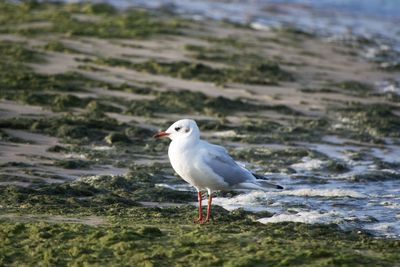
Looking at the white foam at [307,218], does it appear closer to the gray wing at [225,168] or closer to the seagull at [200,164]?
the seagull at [200,164]

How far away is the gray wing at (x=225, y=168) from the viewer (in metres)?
7.77

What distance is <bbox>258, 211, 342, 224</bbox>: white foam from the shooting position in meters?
8.03

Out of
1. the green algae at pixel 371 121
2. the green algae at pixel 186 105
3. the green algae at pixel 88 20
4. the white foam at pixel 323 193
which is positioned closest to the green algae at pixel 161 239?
the white foam at pixel 323 193

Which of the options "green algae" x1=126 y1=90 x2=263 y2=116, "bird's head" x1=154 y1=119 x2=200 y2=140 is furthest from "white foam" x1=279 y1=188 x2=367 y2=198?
"green algae" x1=126 y1=90 x2=263 y2=116

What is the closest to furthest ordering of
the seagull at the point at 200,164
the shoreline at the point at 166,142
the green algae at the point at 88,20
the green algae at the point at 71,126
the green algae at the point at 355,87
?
1. the shoreline at the point at 166,142
2. the seagull at the point at 200,164
3. the green algae at the point at 71,126
4. the green algae at the point at 355,87
5. the green algae at the point at 88,20

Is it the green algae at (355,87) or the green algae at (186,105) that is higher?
the green algae at (355,87)

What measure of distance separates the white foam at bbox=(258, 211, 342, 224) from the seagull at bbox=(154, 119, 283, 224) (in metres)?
0.31

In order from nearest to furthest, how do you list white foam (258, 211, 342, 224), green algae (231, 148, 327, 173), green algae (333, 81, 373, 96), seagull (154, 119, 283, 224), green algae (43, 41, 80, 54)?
seagull (154, 119, 283, 224)
white foam (258, 211, 342, 224)
green algae (231, 148, 327, 173)
green algae (333, 81, 373, 96)
green algae (43, 41, 80, 54)

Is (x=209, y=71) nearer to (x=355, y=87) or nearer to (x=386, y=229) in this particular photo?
(x=355, y=87)

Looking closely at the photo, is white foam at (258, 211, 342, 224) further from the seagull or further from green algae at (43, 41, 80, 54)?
green algae at (43, 41, 80, 54)

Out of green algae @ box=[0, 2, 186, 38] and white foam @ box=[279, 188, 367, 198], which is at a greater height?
green algae @ box=[0, 2, 186, 38]

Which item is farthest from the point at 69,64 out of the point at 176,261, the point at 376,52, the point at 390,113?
the point at 176,261

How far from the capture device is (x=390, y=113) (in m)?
13.7

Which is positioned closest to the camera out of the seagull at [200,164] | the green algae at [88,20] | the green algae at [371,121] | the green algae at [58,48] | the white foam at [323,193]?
the seagull at [200,164]
